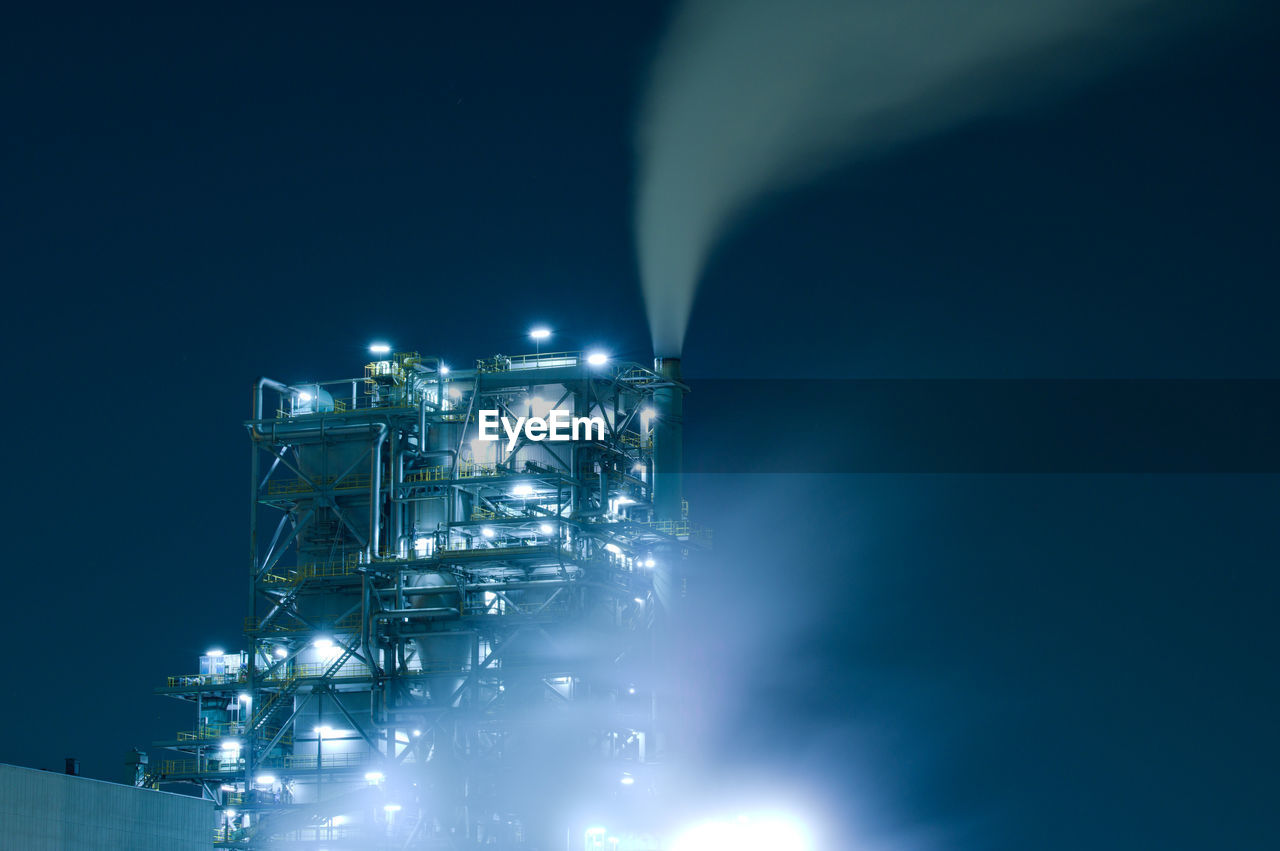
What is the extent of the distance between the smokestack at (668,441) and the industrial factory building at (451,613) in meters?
0.13

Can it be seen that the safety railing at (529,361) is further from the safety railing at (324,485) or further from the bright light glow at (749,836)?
the bright light glow at (749,836)

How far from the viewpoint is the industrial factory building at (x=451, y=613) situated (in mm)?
79375

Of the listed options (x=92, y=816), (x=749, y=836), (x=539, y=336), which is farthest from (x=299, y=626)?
(x=749, y=836)

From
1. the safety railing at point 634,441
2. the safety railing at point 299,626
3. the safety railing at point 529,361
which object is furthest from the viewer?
the safety railing at point 634,441

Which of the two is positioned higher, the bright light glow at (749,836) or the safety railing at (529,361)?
the safety railing at (529,361)

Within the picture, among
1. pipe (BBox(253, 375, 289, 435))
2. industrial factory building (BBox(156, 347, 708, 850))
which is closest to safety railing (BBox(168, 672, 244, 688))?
industrial factory building (BBox(156, 347, 708, 850))

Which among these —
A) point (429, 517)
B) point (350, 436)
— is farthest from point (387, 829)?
point (350, 436)

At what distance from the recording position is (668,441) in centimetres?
8881

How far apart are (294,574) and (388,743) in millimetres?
12018

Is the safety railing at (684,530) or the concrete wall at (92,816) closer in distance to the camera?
the concrete wall at (92,816)

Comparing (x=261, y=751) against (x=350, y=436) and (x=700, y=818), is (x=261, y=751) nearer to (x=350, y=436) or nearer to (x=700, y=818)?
(x=350, y=436)

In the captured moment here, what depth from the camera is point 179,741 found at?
85.5 meters

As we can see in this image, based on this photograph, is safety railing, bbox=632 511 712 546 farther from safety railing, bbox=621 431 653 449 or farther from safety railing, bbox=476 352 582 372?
safety railing, bbox=476 352 582 372

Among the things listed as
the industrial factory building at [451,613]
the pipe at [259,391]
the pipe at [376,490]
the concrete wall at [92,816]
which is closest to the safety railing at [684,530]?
the industrial factory building at [451,613]
